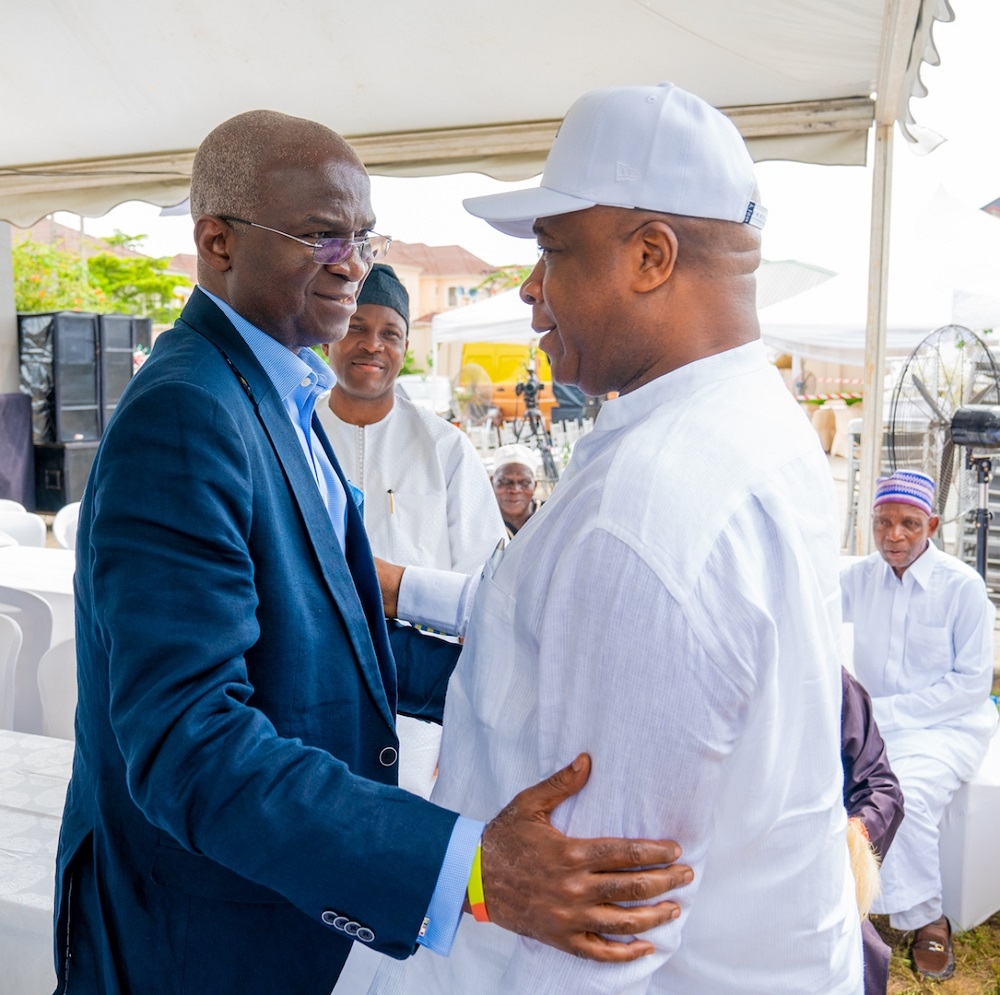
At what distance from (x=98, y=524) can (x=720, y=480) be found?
2.35 ft

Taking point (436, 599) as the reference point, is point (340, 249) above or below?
above

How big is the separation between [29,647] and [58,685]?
312 mm

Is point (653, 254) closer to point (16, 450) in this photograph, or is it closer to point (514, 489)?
point (514, 489)

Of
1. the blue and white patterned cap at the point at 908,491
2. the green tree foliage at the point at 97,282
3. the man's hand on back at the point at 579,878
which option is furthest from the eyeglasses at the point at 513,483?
the green tree foliage at the point at 97,282

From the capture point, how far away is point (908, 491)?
4668mm

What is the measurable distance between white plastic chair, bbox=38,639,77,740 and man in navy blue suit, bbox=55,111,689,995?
2.29 m

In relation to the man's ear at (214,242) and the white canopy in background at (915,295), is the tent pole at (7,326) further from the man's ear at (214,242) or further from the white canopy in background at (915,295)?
the man's ear at (214,242)

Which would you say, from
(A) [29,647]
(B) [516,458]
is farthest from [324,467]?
(B) [516,458]

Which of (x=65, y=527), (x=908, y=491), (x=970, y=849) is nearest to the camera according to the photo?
(x=970, y=849)

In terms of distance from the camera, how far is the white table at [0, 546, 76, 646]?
433 centimetres

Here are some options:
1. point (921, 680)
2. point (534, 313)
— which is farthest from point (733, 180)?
point (921, 680)

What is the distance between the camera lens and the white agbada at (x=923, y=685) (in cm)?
377

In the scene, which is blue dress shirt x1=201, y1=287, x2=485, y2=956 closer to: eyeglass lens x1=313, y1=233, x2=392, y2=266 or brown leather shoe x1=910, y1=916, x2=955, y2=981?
eyeglass lens x1=313, y1=233, x2=392, y2=266

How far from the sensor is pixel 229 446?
122 cm
